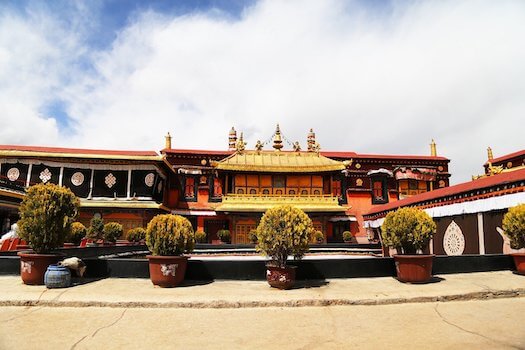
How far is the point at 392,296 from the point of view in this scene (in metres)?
6.61

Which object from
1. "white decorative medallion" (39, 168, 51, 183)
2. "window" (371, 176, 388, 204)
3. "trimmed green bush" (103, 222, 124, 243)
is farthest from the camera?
"window" (371, 176, 388, 204)

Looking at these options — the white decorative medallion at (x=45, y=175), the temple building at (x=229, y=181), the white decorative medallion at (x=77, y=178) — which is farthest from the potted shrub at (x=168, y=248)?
the white decorative medallion at (x=45, y=175)

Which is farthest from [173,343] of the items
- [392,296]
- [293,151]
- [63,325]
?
[293,151]

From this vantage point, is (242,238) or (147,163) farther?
(242,238)

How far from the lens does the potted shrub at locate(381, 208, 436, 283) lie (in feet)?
25.8

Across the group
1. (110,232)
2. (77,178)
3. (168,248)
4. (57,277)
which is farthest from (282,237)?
(77,178)

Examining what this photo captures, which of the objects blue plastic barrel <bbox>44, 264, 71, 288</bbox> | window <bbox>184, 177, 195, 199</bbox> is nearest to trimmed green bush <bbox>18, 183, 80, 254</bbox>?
blue plastic barrel <bbox>44, 264, 71, 288</bbox>

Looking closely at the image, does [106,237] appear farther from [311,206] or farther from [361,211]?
[361,211]

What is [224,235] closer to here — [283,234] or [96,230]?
[96,230]

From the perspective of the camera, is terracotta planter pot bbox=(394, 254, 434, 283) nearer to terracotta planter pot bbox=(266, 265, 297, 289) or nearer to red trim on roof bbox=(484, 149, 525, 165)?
terracotta planter pot bbox=(266, 265, 297, 289)

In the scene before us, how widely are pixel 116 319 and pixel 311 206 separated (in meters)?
24.0

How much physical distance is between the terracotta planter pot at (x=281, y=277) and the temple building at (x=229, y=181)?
19642mm

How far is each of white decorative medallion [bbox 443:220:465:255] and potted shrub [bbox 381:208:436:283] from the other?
23.8 ft

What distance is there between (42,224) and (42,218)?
0.15 m
